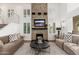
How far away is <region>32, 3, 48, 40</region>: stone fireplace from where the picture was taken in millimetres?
3301

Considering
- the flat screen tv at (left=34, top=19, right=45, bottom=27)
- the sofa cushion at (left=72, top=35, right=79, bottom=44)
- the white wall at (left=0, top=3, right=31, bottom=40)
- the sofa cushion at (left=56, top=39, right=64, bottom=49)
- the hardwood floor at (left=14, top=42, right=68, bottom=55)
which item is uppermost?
the white wall at (left=0, top=3, right=31, bottom=40)

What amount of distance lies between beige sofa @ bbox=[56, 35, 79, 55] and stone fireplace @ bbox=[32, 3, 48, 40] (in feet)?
1.55

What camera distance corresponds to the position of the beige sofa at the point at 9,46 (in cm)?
308

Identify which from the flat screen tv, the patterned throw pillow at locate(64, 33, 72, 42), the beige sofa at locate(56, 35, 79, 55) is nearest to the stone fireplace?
the flat screen tv

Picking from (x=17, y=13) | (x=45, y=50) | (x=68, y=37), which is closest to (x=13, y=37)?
(x=17, y=13)

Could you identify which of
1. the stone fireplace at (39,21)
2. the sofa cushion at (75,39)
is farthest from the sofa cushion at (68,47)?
the stone fireplace at (39,21)

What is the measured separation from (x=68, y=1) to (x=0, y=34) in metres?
2.28

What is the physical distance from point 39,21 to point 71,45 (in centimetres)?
122

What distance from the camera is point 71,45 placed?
10.5ft

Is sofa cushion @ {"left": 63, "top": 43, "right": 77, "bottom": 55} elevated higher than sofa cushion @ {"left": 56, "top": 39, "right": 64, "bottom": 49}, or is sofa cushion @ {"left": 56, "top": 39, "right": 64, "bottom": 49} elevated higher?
sofa cushion @ {"left": 56, "top": 39, "right": 64, "bottom": 49}

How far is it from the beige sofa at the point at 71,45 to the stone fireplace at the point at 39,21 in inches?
18.6

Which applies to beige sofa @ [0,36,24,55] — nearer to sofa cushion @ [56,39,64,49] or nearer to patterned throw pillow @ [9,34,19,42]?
patterned throw pillow @ [9,34,19,42]

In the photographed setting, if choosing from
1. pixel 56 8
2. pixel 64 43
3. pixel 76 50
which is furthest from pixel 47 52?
pixel 56 8
